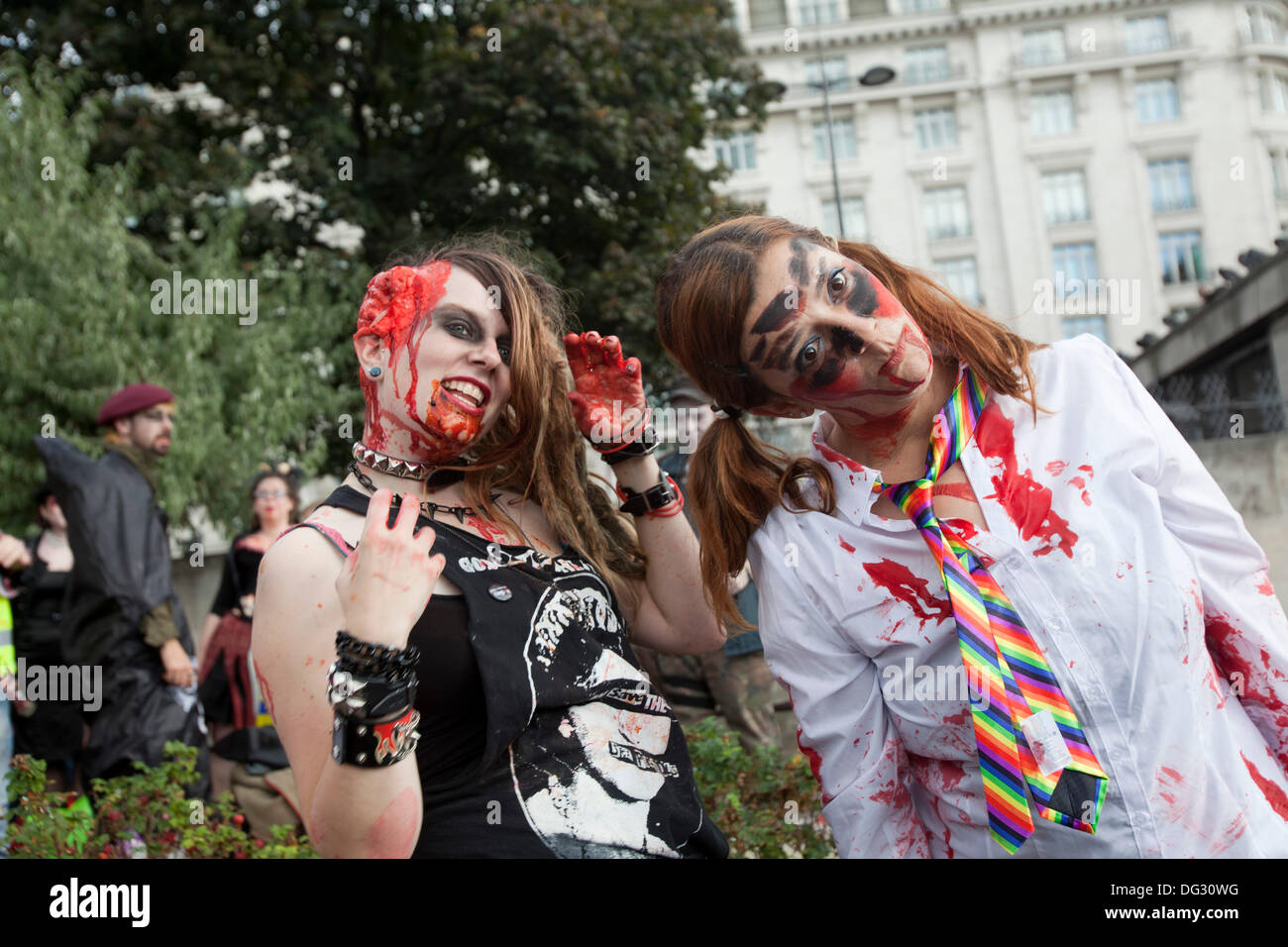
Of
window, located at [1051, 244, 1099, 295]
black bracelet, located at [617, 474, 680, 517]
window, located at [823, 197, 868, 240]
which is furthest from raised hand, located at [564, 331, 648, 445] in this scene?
window, located at [1051, 244, 1099, 295]

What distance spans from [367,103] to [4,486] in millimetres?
7781

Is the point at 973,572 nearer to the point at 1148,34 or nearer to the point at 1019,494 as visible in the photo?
the point at 1019,494

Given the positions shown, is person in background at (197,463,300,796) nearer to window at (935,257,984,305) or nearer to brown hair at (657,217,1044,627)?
brown hair at (657,217,1044,627)

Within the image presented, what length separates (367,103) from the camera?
15656 millimetres

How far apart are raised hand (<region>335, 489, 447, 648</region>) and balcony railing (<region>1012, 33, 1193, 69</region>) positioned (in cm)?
4669

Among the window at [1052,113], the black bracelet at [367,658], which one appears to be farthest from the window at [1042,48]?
the black bracelet at [367,658]

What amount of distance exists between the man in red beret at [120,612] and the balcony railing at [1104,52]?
1751 inches

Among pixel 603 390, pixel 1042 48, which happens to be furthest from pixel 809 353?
pixel 1042 48

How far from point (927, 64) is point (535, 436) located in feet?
152

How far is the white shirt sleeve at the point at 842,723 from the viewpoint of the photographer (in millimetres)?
2346

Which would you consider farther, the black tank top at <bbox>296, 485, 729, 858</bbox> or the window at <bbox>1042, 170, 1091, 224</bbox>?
the window at <bbox>1042, 170, 1091, 224</bbox>

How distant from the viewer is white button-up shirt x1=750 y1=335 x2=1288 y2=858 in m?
2.06

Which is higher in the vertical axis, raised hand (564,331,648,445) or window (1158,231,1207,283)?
window (1158,231,1207,283)

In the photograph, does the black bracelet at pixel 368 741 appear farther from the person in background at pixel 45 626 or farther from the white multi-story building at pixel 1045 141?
the white multi-story building at pixel 1045 141
